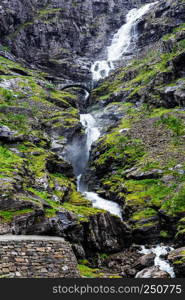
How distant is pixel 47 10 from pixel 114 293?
3856 inches

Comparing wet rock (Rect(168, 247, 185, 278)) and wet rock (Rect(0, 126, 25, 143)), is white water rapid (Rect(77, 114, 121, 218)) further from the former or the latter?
wet rock (Rect(168, 247, 185, 278))

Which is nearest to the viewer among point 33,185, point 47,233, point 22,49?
point 47,233

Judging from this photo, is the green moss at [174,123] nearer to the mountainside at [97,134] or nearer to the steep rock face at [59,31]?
the mountainside at [97,134]

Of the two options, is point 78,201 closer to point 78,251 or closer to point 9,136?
point 78,251

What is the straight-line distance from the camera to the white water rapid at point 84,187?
32.2 m

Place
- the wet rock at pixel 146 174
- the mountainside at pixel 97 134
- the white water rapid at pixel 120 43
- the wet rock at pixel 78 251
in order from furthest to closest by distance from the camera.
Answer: the white water rapid at pixel 120 43 < the wet rock at pixel 146 174 < the mountainside at pixel 97 134 < the wet rock at pixel 78 251

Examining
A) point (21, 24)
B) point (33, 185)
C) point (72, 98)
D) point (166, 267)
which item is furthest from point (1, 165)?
point (21, 24)

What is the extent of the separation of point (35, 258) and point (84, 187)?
26764 millimetres

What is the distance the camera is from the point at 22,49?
82.4 m

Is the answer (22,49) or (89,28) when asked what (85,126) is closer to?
(22,49)

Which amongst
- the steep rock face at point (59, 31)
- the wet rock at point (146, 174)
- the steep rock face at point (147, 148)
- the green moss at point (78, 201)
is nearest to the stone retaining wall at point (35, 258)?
the steep rock face at point (147, 148)

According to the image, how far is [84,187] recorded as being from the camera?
133ft

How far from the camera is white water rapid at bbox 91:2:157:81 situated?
83031mm

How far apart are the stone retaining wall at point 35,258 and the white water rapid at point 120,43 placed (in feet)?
227
